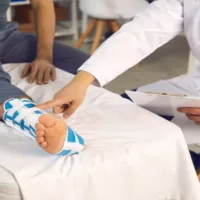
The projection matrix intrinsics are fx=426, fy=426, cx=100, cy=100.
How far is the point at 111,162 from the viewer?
914 mm

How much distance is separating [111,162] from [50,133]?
0.53 ft

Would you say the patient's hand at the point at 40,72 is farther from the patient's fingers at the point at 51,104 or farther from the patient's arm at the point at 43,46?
the patient's fingers at the point at 51,104

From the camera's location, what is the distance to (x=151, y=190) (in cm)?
99

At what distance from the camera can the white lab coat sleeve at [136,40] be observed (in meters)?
1.12

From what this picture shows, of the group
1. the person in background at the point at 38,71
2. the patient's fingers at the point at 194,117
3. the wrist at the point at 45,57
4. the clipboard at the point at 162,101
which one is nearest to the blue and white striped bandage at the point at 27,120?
the person in background at the point at 38,71

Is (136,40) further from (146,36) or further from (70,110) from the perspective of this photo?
(70,110)

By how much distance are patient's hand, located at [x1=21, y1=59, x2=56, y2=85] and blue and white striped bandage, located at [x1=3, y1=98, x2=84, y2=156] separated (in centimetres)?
34

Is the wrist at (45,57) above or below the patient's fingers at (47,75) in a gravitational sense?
below

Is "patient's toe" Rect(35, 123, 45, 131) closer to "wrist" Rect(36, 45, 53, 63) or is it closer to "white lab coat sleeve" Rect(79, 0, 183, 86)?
"white lab coat sleeve" Rect(79, 0, 183, 86)

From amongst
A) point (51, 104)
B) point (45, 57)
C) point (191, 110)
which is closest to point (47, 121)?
point (51, 104)

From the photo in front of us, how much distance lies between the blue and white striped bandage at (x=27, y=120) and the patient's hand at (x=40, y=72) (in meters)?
0.34

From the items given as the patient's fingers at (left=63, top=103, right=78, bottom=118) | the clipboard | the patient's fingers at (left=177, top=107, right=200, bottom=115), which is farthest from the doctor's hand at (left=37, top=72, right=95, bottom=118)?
the patient's fingers at (left=177, top=107, right=200, bottom=115)

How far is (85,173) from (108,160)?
0.21 feet

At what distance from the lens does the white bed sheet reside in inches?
33.5
